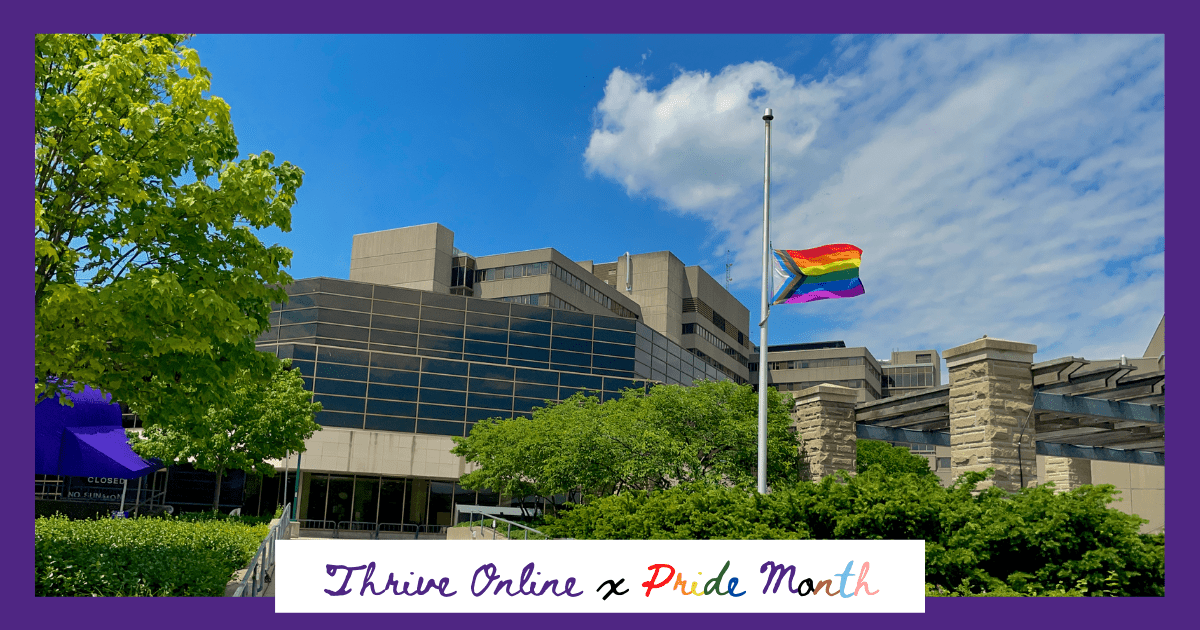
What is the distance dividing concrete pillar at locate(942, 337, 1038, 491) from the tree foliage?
19.3 ft

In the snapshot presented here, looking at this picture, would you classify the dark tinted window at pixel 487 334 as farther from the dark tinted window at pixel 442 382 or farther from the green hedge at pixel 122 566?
the green hedge at pixel 122 566

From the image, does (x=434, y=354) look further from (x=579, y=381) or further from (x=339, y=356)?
(x=579, y=381)

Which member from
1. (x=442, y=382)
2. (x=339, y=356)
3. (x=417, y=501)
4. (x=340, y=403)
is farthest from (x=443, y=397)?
(x=339, y=356)

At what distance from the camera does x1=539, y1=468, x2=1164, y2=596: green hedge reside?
10586 millimetres

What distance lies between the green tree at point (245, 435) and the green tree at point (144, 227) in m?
16.5

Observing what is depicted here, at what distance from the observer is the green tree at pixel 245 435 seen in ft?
96.4

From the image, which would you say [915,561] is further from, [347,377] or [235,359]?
[347,377]

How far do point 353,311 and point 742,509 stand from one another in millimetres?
38695

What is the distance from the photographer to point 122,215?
12.4m

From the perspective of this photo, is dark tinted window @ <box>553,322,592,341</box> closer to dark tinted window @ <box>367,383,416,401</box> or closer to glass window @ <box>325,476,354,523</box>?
dark tinted window @ <box>367,383,416,401</box>

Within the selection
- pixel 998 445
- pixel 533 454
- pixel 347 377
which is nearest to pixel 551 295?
pixel 347 377

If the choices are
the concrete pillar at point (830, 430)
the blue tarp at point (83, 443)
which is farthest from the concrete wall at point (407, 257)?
the concrete pillar at point (830, 430)

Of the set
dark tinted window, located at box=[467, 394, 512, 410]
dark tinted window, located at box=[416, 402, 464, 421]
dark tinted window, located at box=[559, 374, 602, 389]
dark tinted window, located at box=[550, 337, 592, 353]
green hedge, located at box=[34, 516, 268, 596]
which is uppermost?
dark tinted window, located at box=[550, 337, 592, 353]

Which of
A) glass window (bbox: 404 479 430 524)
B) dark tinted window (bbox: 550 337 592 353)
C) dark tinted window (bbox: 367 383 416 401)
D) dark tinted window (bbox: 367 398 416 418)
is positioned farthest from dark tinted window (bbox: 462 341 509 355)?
glass window (bbox: 404 479 430 524)
